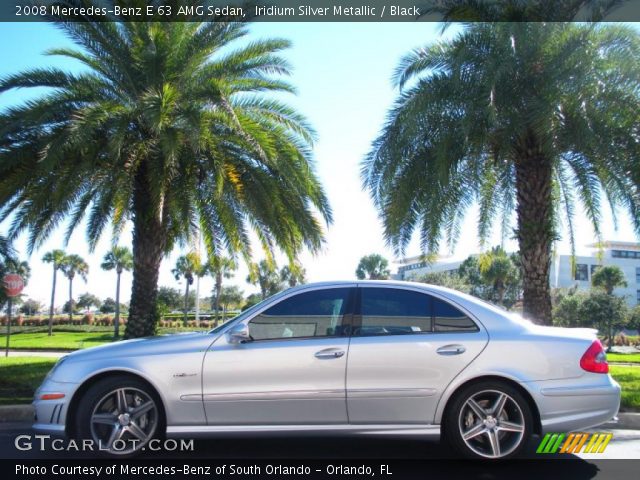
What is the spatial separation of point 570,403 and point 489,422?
2.25 ft

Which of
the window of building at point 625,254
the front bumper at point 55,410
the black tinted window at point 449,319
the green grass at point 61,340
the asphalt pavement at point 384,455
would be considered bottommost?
the green grass at point 61,340

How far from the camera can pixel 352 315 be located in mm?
5363

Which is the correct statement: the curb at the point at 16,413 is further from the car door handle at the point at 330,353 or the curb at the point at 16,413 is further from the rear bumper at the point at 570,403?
the rear bumper at the point at 570,403

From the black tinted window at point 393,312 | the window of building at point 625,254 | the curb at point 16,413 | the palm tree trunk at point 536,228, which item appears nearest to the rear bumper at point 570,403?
the black tinted window at point 393,312

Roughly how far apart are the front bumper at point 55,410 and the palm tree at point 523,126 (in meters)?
7.01

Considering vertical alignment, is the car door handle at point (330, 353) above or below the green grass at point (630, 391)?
above

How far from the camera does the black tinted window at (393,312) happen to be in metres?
5.30

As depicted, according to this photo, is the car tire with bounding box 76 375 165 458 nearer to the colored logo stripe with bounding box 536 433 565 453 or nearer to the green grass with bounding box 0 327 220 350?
the colored logo stripe with bounding box 536 433 565 453

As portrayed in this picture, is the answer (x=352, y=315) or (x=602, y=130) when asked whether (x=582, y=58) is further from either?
(x=352, y=315)

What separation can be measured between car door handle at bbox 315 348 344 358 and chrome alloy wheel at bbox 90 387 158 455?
1474 millimetres

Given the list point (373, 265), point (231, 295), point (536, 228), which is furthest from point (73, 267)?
point (536, 228)

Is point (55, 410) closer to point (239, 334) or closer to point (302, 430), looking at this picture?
point (239, 334)

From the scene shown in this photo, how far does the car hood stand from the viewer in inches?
208

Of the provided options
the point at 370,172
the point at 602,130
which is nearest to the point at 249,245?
the point at 370,172
